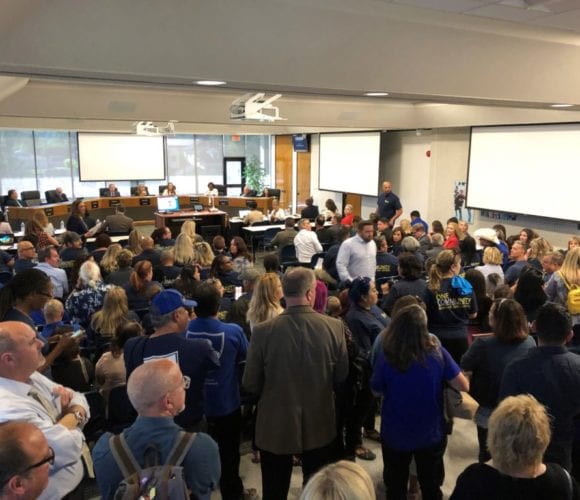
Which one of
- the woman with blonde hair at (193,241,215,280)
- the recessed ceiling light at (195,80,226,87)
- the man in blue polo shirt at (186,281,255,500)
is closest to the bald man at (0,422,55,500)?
the man in blue polo shirt at (186,281,255,500)

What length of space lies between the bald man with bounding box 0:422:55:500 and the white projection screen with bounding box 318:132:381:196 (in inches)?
471

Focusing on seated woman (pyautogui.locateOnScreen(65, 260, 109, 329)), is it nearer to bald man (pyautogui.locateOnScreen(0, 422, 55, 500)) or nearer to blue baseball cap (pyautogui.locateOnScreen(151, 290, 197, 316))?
blue baseball cap (pyautogui.locateOnScreen(151, 290, 197, 316))

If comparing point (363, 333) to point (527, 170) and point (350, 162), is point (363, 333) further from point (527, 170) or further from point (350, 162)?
point (350, 162)

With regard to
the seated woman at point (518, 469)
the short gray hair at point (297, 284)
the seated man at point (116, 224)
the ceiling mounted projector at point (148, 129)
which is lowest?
the seated man at point (116, 224)

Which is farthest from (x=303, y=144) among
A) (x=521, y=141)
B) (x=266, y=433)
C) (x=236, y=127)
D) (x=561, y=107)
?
(x=266, y=433)

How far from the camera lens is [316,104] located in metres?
10.7

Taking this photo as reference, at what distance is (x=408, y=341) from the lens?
2490mm

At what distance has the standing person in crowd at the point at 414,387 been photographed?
98.4 inches

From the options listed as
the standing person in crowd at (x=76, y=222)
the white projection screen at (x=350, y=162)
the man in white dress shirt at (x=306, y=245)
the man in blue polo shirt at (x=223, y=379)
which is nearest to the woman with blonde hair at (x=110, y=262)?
the man in white dress shirt at (x=306, y=245)

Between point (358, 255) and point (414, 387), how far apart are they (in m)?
3.26

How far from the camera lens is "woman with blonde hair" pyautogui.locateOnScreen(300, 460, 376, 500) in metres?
1.29

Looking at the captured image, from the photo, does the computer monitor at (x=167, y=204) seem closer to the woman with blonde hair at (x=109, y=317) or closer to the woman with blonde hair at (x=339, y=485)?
the woman with blonde hair at (x=109, y=317)

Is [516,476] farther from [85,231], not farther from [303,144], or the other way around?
[303,144]

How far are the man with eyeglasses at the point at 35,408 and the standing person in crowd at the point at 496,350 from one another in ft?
6.82
